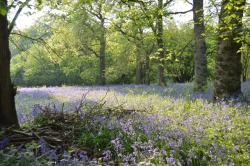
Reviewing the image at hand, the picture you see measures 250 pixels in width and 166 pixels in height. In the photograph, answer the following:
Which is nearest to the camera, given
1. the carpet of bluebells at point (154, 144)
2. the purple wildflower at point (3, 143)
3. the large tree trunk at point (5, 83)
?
the carpet of bluebells at point (154, 144)

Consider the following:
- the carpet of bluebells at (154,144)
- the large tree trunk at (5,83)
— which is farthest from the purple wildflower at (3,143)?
the large tree trunk at (5,83)

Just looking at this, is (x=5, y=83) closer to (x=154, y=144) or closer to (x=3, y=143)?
(x=3, y=143)

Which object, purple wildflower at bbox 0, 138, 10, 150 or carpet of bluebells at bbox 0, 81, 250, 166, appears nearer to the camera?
carpet of bluebells at bbox 0, 81, 250, 166

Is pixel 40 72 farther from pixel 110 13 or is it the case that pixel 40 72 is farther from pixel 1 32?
pixel 1 32

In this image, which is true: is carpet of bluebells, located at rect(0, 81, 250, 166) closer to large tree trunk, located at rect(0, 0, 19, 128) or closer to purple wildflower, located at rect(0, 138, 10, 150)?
purple wildflower, located at rect(0, 138, 10, 150)

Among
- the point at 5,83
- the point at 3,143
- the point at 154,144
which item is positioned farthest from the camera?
the point at 5,83

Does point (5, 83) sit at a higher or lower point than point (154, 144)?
higher

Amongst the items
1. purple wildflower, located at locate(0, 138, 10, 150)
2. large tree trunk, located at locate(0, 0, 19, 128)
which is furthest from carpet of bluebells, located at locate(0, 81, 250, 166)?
large tree trunk, located at locate(0, 0, 19, 128)

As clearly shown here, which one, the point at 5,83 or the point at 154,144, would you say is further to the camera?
the point at 5,83

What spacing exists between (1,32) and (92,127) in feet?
7.93

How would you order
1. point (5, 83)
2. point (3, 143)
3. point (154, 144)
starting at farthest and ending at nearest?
point (5, 83)
point (154, 144)
point (3, 143)

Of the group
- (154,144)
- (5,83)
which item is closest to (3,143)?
(5,83)

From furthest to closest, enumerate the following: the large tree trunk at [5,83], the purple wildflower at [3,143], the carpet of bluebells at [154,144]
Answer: the large tree trunk at [5,83] → the purple wildflower at [3,143] → the carpet of bluebells at [154,144]

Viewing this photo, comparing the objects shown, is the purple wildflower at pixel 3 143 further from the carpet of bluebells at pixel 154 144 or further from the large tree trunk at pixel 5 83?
the large tree trunk at pixel 5 83
